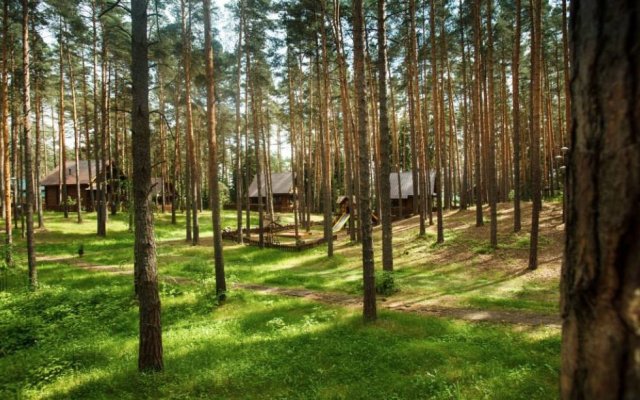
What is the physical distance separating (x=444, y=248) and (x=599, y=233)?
60.7ft

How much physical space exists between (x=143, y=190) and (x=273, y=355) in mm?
3980

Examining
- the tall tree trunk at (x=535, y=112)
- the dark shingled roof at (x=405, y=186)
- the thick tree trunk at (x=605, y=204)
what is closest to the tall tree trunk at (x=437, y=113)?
the tall tree trunk at (x=535, y=112)

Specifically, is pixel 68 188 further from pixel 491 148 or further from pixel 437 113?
pixel 491 148

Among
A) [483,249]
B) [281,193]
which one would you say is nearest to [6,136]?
[483,249]

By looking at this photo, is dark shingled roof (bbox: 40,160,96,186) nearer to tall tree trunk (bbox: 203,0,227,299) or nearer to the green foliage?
tall tree trunk (bbox: 203,0,227,299)

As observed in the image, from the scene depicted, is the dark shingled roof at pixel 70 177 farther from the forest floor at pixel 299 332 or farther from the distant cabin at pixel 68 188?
the forest floor at pixel 299 332

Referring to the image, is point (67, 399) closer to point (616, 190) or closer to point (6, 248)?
point (616, 190)

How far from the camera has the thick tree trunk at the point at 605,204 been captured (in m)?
1.05

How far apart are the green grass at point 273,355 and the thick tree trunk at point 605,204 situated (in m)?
4.67

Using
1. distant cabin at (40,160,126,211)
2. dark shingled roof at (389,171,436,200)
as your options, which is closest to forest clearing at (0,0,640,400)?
dark shingled roof at (389,171,436,200)

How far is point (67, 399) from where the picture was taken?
5.77m

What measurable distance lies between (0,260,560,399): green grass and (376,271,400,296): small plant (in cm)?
222

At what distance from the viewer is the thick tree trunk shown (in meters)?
1.05

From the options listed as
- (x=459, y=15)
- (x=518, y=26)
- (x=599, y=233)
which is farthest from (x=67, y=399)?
(x=459, y=15)
